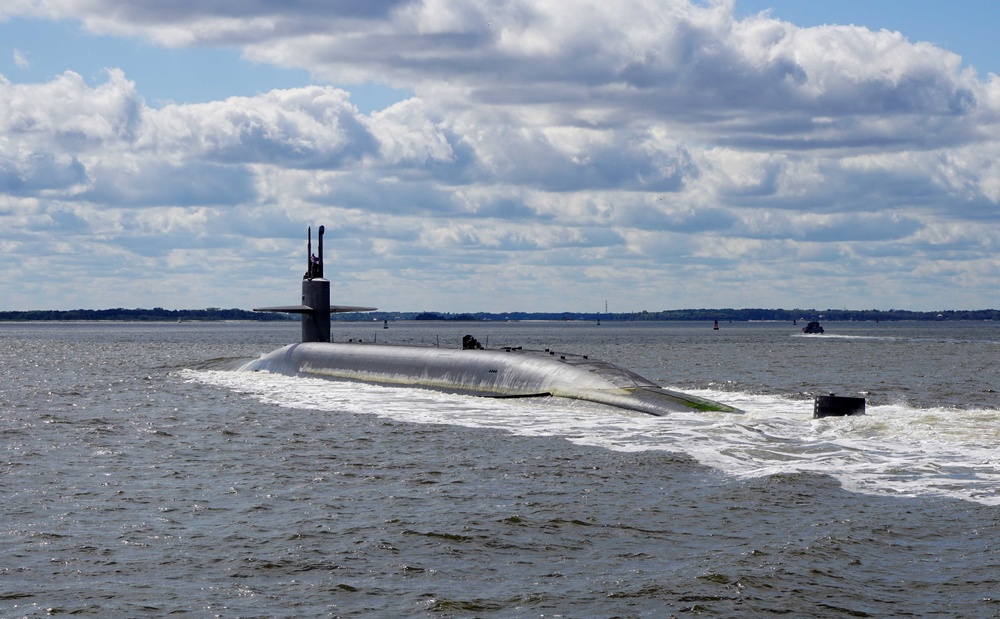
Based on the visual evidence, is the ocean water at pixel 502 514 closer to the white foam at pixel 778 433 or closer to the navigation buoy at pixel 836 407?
the white foam at pixel 778 433

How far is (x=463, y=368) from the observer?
121 feet

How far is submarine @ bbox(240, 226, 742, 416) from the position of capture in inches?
1162

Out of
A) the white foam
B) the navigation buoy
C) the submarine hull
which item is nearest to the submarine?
the submarine hull

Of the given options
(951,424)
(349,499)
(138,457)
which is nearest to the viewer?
(349,499)

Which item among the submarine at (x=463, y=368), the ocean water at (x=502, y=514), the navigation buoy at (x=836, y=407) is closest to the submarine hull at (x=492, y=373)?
the submarine at (x=463, y=368)

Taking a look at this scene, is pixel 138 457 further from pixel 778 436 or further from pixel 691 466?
pixel 778 436

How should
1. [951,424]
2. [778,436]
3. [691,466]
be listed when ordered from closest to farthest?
[691,466] < [778,436] < [951,424]

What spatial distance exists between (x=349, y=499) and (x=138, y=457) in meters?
6.82

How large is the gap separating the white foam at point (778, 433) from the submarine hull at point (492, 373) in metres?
0.60

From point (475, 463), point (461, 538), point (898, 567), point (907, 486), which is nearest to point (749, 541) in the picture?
point (898, 567)

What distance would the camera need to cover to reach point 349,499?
1709 cm

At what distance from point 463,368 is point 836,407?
1409 cm

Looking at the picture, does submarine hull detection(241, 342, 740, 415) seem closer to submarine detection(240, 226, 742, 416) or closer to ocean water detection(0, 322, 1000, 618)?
submarine detection(240, 226, 742, 416)

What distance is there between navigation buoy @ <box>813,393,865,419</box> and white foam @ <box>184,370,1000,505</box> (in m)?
0.31
